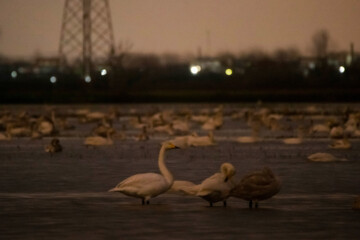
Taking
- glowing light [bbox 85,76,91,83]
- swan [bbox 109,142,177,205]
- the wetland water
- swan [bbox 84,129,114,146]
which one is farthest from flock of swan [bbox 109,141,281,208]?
glowing light [bbox 85,76,91,83]

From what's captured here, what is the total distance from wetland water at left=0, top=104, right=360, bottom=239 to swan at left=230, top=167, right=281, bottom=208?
0.23 metres

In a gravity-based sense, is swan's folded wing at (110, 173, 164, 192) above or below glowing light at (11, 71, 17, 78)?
below

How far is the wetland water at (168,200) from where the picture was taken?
12961mm

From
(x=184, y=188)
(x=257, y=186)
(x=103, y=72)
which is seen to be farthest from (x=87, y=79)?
(x=257, y=186)

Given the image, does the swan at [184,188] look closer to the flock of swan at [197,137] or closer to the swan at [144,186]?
the flock of swan at [197,137]

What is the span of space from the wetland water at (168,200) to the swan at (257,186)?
0.74ft

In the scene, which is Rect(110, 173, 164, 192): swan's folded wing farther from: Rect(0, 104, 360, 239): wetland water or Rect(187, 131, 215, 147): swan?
Rect(187, 131, 215, 147): swan

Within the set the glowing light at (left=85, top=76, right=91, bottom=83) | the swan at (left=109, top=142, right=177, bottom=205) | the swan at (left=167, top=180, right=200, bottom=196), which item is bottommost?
the swan at (left=167, top=180, right=200, bottom=196)

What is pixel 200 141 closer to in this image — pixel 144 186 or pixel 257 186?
pixel 144 186

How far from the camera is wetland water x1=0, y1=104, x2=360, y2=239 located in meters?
13.0

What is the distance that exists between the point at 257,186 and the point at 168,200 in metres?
1.87

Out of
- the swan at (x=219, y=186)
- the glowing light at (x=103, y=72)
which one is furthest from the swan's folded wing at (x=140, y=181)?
the glowing light at (x=103, y=72)

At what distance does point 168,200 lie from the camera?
16156 millimetres

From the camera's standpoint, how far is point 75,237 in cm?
1248
